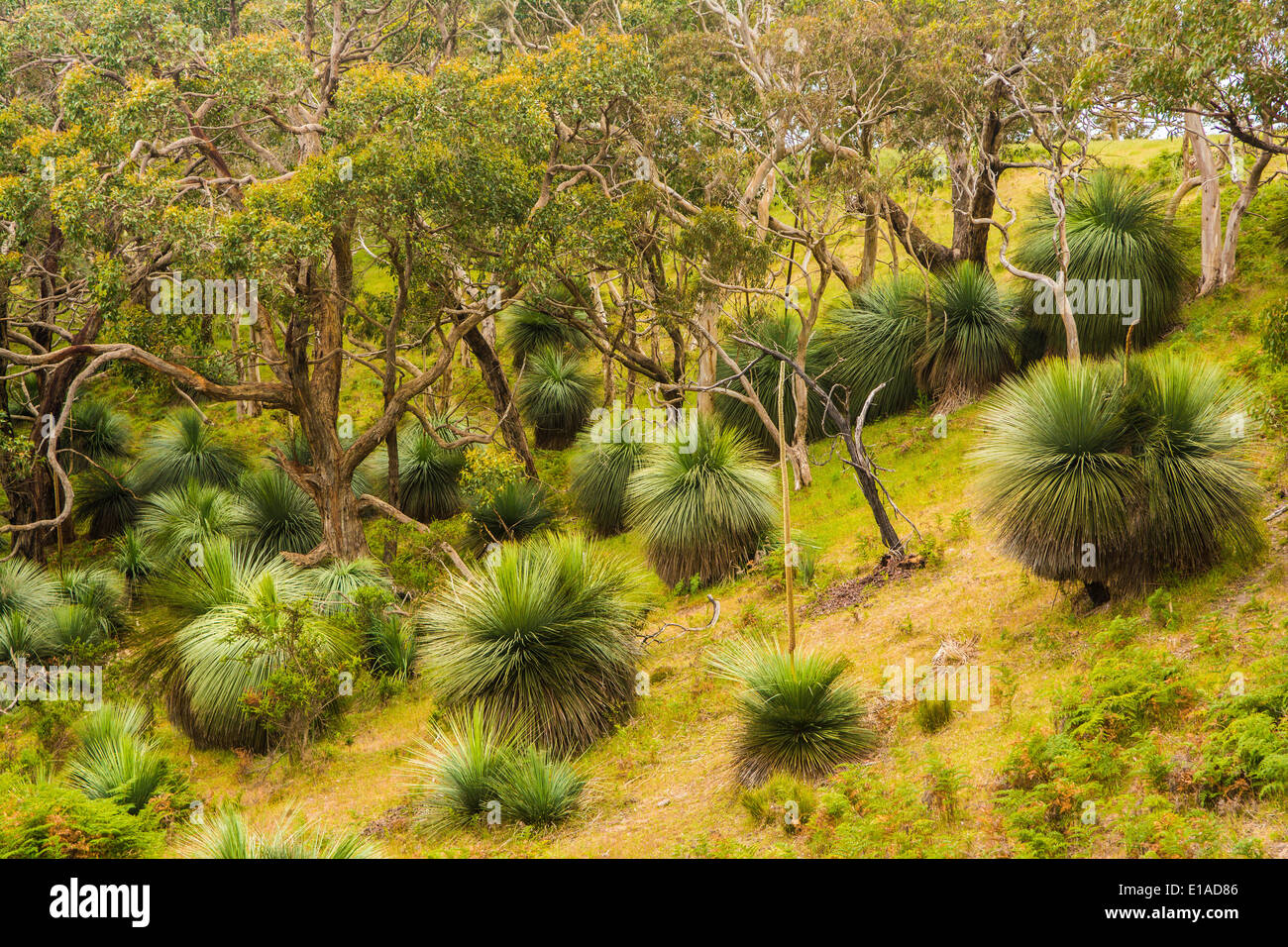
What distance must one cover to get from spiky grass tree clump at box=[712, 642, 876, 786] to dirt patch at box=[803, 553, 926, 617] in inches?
153

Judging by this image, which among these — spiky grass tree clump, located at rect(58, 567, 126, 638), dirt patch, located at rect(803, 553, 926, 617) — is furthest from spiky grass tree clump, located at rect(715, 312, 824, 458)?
Answer: spiky grass tree clump, located at rect(58, 567, 126, 638)

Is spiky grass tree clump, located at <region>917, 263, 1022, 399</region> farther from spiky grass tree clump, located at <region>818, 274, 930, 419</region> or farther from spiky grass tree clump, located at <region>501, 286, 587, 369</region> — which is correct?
spiky grass tree clump, located at <region>501, 286, 587, 369</region>

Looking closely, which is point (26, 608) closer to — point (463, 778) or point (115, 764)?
point (115, 764)

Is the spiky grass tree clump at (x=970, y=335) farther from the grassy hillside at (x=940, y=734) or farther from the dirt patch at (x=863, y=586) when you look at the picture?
the dirt patch at (x=863, y=586)

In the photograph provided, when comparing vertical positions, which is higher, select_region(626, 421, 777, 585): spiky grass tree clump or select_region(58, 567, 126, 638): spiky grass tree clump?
select_region(626, 421, 777, 585): spiky grass tree clump

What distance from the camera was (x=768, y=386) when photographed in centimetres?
2123

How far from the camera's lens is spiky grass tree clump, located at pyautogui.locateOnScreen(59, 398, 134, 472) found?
79.7 feet

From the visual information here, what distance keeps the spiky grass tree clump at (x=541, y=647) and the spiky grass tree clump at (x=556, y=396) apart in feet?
37.9

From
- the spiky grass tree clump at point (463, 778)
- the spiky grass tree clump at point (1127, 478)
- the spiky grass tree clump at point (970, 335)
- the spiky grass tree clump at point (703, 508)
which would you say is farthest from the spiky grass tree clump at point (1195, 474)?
the spiky grass tree clump at point (970, 335)

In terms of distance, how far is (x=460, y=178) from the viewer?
15875mm

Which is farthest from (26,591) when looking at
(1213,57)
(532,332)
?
(1213,57)

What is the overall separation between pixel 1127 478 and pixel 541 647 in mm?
6356

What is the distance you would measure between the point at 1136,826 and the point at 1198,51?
744 centimetres

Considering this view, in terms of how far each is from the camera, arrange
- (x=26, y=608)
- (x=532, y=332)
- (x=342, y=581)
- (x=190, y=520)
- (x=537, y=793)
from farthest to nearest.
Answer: (x=532, y=332)
(x=190, y=520)
(x=26, y=608)
(x=342, y=581)
(x=537, y=793)
